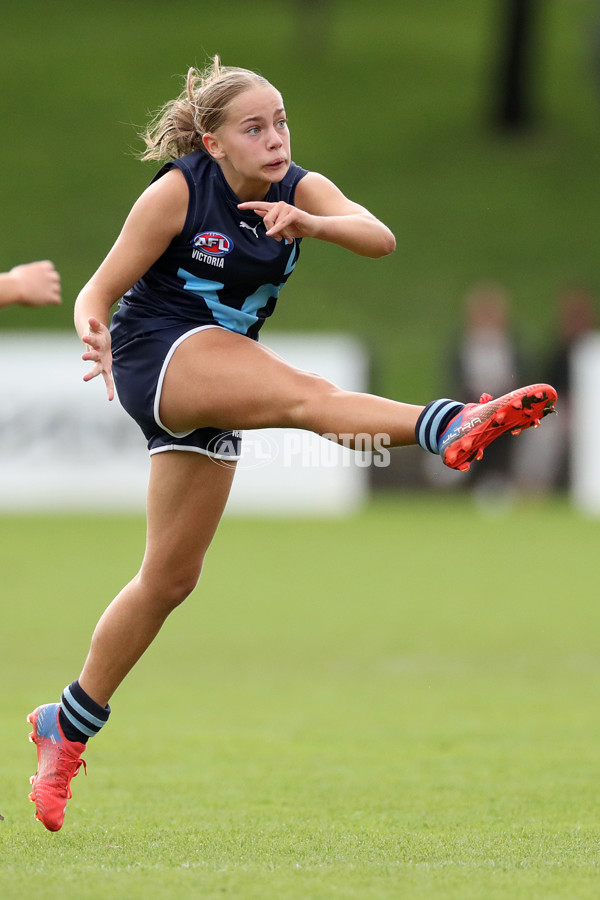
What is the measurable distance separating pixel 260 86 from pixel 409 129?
2725 centimetres

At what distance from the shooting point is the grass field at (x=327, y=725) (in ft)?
14.0

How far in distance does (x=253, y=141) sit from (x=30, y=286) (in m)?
0.88

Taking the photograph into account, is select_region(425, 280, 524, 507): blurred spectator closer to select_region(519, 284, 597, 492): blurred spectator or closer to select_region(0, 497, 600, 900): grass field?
select_region(519, 284, 597, 492): blurred spectator

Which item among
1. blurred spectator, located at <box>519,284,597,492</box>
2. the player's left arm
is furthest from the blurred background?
the player's left arm

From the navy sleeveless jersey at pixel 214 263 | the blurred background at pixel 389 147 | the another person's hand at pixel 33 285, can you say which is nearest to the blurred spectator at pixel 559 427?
the blurred background at pixel 389 147

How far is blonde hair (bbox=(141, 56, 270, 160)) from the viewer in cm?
474

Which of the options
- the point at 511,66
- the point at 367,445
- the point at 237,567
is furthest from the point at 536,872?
the point at 511,66

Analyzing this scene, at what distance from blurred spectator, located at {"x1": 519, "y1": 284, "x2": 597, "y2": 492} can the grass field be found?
3046 millimetres

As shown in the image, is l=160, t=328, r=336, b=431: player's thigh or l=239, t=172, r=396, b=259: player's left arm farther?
l=160, t=328, r=336, b=431: player's thigh

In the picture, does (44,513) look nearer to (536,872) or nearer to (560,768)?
(560,768)

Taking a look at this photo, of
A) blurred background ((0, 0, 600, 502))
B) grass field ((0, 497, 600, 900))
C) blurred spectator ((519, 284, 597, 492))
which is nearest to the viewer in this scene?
grass field ((0, 497, 600, 900))

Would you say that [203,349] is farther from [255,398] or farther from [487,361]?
[487,361]

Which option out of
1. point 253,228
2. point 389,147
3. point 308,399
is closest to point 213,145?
point 253,228

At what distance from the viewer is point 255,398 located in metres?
Result: 4.57
